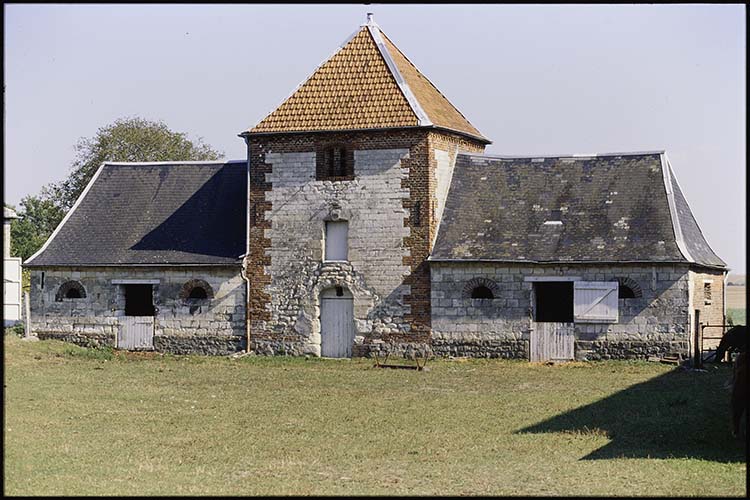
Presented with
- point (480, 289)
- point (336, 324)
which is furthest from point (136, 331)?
point (480, 289)

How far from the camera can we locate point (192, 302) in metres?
30.7

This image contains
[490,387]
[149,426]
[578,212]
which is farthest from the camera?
[578,212]

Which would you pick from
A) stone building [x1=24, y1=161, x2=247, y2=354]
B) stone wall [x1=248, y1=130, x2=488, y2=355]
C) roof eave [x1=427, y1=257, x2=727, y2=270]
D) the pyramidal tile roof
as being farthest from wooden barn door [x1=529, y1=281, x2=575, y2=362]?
stone building [x1=24, y1=161, x2=247, y2=354]

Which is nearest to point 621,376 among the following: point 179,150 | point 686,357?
point 686,357

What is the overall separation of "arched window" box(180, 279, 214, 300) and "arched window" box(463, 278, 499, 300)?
6.76 metres

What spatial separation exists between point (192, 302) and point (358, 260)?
4597 mm

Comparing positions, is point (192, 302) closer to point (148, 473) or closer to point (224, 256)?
point (224, 256)

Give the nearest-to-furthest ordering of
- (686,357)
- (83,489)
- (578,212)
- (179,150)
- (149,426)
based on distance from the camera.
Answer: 1. (83,489)
2. (149,426)
3. (686,357)
4. (578,212)
5. (179,150)

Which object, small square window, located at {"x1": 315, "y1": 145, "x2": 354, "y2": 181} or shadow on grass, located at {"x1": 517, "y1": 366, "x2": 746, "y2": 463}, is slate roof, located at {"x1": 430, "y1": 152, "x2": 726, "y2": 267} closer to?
small square window, located at {"x1": 315, "y1": 145, "x2": 354, "y2": 181}

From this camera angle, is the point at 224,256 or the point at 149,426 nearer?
the point at 149,426

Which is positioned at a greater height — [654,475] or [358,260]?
[358,260]

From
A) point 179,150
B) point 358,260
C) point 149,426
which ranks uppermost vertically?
point 179,150

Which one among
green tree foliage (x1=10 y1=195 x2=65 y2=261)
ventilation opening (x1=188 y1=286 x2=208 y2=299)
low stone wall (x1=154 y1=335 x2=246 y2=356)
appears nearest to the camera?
low stone wall (x1=154 y1=335 x2=246 y2=356)

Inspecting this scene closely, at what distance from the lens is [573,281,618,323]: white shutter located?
27375 mm
